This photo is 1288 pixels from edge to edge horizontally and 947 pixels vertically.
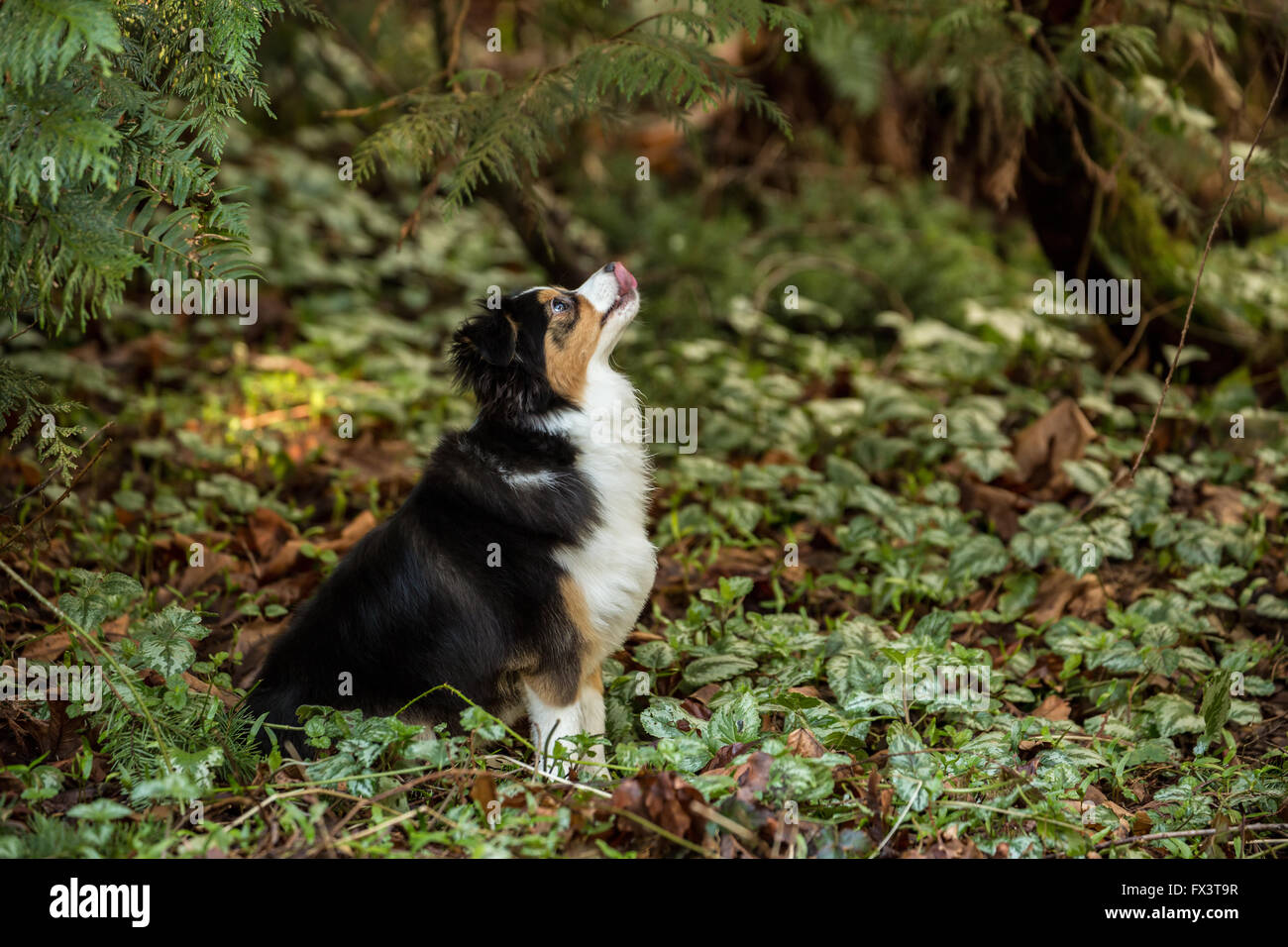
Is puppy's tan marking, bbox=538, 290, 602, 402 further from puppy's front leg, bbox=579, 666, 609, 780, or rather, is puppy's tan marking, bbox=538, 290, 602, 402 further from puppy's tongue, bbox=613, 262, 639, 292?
puppy's front leg, bbox=579, 666, 609, 780

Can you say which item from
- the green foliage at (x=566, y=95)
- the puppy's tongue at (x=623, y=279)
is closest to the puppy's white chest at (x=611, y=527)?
the puppy's tongue at (x=623, y=279)

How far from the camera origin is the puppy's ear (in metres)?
3.55

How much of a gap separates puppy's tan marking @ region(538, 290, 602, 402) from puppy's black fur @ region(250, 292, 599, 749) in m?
0.09

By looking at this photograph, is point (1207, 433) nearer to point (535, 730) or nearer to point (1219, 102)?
point (1219, 102)

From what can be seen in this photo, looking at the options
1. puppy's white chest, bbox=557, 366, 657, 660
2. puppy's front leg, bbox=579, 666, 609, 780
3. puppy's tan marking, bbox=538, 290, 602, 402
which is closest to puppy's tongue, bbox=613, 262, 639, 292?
puppy's tan marking, bbox=538, 290, 602, 402

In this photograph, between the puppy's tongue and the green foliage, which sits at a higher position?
the green foliage

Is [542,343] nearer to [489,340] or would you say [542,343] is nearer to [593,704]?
[489,340]

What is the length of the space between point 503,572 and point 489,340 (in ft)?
2.44

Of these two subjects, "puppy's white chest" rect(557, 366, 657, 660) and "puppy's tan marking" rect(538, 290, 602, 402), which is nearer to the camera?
"puppy's white chest" rect(557, 366, 657, 660)

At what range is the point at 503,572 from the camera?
345 centimetres

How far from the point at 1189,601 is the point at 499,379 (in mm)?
2879

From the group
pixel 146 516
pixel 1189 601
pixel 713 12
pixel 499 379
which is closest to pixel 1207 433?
pixel 1189 601

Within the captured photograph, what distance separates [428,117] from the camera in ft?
13.4

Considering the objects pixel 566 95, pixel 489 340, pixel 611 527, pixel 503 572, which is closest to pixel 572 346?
pixel 489 340
